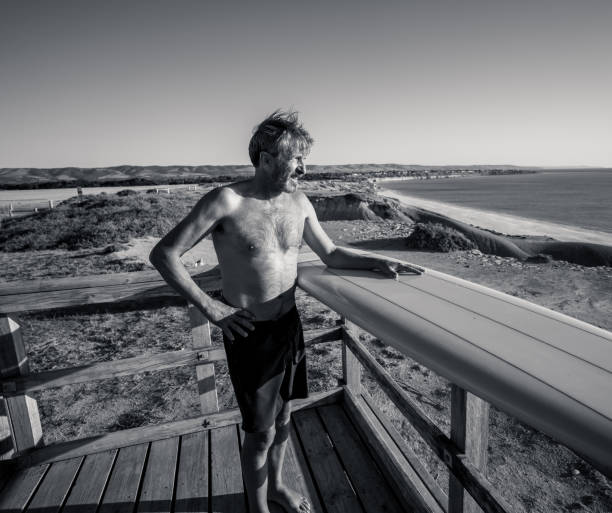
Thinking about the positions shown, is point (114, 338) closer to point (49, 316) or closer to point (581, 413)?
point (49, 316)

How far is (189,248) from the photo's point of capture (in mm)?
1750

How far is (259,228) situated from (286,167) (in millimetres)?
323

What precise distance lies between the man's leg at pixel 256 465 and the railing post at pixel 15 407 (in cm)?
147

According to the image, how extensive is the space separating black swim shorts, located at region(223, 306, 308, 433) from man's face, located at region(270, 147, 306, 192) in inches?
27.6

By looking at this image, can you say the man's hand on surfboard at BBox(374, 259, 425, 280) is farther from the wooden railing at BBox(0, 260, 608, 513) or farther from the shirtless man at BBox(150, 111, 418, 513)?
the wooden railing at BBox(0, 260, 608, 513)

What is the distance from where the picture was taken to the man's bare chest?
1.90 metres

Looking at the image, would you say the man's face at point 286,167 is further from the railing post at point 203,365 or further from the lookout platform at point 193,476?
the lookout platform at point 193,476

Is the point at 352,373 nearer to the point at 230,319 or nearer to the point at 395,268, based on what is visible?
the point at 395,268

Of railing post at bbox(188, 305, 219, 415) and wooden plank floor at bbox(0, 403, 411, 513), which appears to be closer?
wooden plank floor at bbox(0, 403, 411, 513)

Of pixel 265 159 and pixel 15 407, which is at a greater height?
pixel 265 159

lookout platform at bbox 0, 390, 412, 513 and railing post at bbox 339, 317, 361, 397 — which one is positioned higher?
railing post at bbox 339, 317, 361, 397

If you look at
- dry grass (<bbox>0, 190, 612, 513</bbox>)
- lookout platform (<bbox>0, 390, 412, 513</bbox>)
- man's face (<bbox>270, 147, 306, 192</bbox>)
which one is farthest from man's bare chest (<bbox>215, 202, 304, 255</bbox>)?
dry grass (<bbox>0, 190, 612, 513</bbox>)

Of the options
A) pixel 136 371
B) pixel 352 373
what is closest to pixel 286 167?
pixel 136 371

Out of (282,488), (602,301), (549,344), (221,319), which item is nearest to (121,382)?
(282,488)
